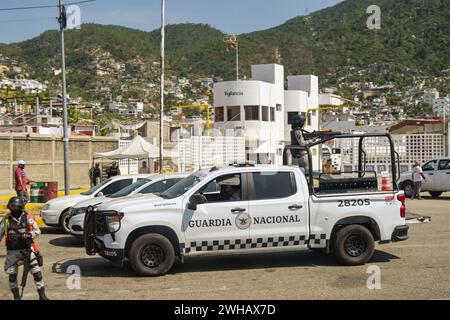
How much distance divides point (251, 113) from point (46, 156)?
69.7 feet

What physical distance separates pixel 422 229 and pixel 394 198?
4558 millimetres

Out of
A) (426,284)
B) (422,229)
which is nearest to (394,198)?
(426,284)

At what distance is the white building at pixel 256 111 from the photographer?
45.7 meters

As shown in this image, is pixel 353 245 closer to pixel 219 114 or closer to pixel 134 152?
pixel 134 152

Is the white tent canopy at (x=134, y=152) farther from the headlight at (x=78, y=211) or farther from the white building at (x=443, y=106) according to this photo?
the white building at (x=443, y=106)

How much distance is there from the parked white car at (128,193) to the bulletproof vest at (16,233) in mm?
4710

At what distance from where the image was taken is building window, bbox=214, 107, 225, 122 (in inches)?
1841

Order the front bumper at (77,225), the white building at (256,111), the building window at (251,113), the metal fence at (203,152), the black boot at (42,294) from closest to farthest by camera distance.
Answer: the black boot at (42,294) → the front bumper at (77,225) → the metal fence at (203,152) → the white building at (256,111) → the building window at (251,113)

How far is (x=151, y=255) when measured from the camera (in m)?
9.38

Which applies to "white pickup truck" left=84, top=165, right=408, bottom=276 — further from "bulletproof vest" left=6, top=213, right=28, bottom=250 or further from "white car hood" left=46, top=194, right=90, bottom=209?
"white car hood" left=46, top=194, right=90, bottom=209

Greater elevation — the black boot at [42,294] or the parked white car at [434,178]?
the parked white car at [434,178]

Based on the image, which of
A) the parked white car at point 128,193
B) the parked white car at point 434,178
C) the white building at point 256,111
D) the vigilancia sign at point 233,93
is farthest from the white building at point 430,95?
the parked white car at point 128,193

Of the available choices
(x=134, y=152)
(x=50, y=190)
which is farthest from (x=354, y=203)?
(x=134, y=152)

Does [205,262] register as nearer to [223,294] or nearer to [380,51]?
[223,294]
